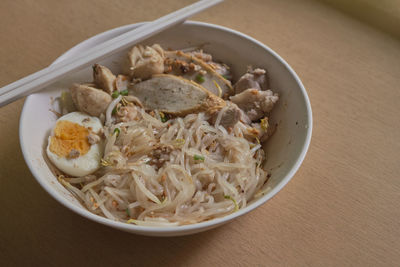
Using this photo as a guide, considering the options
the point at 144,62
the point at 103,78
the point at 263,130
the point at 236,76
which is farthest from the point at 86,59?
→ the point at 263,130

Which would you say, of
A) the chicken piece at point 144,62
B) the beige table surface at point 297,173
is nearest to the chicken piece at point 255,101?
the beige table surface at point 297,173

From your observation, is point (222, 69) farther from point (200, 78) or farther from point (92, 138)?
point (92, 138)

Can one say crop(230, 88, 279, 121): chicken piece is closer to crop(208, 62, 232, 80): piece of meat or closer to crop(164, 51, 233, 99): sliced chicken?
crop(164, 51, 233, 99): sliced chicken

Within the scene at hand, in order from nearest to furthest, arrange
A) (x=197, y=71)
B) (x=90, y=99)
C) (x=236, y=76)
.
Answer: (x=90, y=99) < (x=197, y=71) < (x=236, y=76)

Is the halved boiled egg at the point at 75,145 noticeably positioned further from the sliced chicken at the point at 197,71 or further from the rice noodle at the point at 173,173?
the sliced chicken at the point at 197,71

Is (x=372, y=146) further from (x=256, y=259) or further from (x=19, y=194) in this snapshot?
(x=19, y=194)

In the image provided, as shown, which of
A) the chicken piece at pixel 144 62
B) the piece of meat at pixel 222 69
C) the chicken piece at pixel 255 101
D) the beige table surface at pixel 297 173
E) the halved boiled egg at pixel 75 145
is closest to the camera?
the beige table surface at pixel 297 173

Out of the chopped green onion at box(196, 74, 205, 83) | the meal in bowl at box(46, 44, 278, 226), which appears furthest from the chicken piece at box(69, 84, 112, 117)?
the chopped green onion at box(196, 74, 205, 83)
